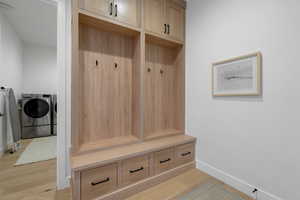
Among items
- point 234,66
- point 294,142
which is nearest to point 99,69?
point 234,66

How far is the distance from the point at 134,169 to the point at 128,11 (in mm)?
2021

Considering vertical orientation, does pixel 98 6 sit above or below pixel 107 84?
above

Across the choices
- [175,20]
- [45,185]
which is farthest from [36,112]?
[175,20]

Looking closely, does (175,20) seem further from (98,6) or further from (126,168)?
(126,168)

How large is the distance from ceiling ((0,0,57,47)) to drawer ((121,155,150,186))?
2.26 meters

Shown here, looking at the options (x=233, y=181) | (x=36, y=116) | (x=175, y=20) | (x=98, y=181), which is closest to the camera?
(x=98, y=181)

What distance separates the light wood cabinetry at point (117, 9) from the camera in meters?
1.52

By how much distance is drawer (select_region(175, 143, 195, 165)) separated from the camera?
1.96 meters

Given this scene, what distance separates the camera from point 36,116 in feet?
12.6

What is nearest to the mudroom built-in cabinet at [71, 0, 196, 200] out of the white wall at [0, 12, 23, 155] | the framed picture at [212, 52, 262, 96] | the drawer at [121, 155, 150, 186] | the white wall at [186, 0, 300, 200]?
the drawer at [121, 155, 150, 186]

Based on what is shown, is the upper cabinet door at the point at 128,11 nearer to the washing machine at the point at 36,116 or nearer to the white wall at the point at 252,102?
the white wall at the point at 252,102

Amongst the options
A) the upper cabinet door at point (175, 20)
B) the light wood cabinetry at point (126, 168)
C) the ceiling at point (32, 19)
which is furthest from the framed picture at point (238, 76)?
the ceiling at point (32, 19)

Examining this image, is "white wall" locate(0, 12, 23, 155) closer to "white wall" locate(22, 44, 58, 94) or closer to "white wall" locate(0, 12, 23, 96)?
"white wall" locate(0, 12, 23, 96)

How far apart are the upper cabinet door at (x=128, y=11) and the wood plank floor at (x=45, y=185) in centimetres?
219
